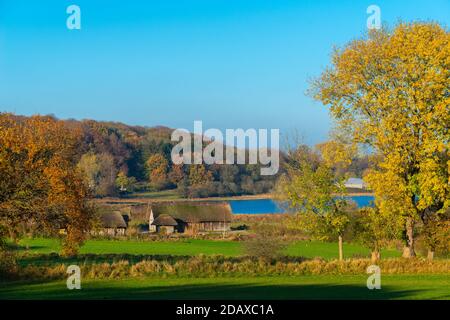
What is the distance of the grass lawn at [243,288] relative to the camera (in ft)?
71.3

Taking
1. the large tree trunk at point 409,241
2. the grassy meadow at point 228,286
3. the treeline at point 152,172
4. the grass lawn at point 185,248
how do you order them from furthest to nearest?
the treeline at point 152,172, the grass lawn at point 185,248, the large tree trunk at point 409,241, the grassy meadow at point 228,286

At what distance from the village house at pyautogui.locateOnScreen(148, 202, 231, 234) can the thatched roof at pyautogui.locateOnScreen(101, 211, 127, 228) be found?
214 inches

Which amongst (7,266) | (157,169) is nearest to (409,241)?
(7,266)

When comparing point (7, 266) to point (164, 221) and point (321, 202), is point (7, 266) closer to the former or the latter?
point (321, 202)

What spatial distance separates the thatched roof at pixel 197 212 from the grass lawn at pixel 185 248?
44.1 feet

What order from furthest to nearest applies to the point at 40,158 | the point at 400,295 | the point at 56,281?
the point at 40,158
the point at 56,281
the point at 400,295

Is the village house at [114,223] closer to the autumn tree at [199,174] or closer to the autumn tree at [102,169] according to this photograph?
the autumn tree at [102,169]

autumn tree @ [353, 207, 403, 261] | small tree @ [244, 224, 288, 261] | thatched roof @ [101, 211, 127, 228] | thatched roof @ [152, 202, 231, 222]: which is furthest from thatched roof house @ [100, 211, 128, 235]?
autumn tree @ [353, 207, 403, 261]

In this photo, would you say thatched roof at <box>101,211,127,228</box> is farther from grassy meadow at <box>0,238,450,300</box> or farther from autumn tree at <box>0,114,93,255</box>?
autumn tree at <box>0,114,93,255</box>

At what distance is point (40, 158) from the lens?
2872cm

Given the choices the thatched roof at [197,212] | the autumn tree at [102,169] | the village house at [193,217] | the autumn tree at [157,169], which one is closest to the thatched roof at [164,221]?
the village house at [193,217]
